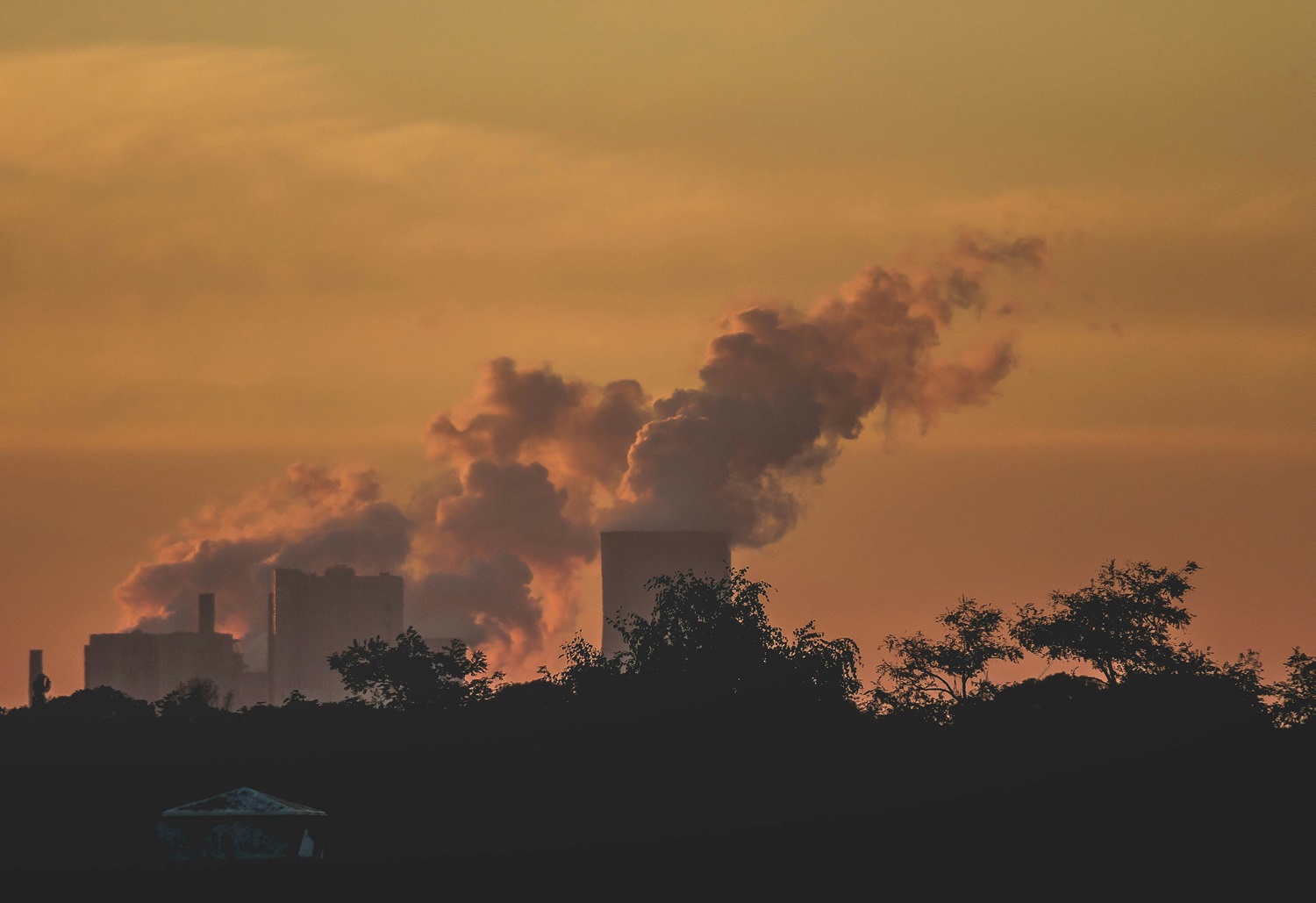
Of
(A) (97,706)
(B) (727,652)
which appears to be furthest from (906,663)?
(A) (97,706)

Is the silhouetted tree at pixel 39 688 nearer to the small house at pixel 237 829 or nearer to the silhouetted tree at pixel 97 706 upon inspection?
the silhouetted tree at pixel 97 706

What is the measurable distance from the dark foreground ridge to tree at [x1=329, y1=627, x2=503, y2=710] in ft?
45.3

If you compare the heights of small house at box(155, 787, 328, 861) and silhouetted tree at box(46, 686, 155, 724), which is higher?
silhouetted tree at box(46, 686, 155, 724)

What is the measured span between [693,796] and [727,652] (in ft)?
61.4

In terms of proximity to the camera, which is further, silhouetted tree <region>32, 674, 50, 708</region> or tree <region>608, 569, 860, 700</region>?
silhouetted tree <region>32, 674, 50, 708</region>

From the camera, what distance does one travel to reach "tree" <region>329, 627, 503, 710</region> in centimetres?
12294

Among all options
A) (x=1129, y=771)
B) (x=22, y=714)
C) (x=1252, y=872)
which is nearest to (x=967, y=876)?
(x=1252, y=872)

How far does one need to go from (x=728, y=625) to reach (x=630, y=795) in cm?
2156

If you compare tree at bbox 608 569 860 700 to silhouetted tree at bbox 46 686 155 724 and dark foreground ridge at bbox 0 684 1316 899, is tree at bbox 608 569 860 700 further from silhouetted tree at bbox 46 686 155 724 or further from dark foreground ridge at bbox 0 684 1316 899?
silhouetted tree at bbox 46 686 155 724

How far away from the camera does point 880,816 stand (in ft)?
265

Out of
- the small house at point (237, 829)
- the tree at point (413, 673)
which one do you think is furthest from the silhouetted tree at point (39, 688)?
the small house at point (237, 829)

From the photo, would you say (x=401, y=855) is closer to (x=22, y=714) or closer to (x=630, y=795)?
(x=630, y=795)

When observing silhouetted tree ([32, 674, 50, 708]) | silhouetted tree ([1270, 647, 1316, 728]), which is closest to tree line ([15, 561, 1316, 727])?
silhouetted tree ([1270, 647, 1316, 728])

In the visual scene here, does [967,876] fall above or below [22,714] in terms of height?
below
